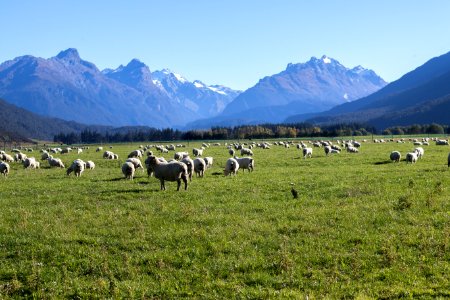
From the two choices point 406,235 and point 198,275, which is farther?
point 406,235

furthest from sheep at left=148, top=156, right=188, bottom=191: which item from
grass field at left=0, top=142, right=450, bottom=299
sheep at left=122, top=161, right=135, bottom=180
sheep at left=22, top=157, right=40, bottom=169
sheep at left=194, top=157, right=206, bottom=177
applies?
sheep at left=22, top=157, right=40, bottom=169

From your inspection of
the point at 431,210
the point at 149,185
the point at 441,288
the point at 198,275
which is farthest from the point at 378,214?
the point at 149,185

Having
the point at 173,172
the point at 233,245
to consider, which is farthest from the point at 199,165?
the point at 233,245

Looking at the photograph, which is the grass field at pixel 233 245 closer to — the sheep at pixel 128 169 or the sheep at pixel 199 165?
the sheep at pixel 128 169

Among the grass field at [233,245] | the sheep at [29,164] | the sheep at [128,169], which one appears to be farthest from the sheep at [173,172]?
the sheep at [29,164]

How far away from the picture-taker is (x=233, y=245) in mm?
14641

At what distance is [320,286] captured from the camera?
1172 cm

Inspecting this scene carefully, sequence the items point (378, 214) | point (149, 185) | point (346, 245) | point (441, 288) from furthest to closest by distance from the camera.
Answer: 1. point (149, 185)
2. point (378, 214)
3. point (346, 245)
4. point (441, 288)

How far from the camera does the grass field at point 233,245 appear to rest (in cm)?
1198

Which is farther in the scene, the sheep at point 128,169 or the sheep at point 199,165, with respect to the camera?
the sheep at point 199,165

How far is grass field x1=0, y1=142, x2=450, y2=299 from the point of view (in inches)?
472

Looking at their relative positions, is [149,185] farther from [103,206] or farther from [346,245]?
[346,245]

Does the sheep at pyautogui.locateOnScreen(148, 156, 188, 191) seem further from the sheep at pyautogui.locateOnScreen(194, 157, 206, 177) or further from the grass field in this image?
the sheep at pyautogui.locateOnScreen(194, 157, 206, 177)

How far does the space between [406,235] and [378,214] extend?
265cm
